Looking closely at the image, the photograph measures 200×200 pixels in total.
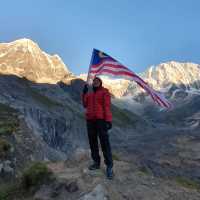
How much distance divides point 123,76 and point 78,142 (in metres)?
113

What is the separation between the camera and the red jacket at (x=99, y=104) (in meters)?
12.8

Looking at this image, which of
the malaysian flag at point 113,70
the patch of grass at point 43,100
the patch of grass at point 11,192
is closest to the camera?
the patch of grass at point 11,192

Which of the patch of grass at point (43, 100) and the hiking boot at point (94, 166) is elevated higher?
the patch of grass at point (43, 100)

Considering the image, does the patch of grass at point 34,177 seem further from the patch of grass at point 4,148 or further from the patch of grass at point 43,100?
the patch of grass at point 43,100

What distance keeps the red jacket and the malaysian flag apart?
153 cm

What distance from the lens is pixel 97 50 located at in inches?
581

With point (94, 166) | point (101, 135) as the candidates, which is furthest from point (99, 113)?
point (94, 166)

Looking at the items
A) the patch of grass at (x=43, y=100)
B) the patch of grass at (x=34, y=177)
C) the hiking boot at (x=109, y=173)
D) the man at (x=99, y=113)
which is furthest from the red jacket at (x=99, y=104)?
the patch of grass at (x=43, y=100)

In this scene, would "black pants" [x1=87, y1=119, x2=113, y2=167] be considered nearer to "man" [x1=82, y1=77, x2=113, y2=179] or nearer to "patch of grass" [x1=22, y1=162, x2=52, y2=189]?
"man" [x1=82, y1=77, x2=113, y2=179]

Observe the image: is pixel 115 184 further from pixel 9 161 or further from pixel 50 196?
pixel 9 161

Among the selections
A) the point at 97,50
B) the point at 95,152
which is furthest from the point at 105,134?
the point at 97,50

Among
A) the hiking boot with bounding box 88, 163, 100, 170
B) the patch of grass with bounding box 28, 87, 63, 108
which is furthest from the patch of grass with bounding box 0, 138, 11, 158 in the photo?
the patch of grass with bounding box 28, 87, 63, 108

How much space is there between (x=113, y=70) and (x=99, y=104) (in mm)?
2018

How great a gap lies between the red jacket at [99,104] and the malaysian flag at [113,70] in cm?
153
